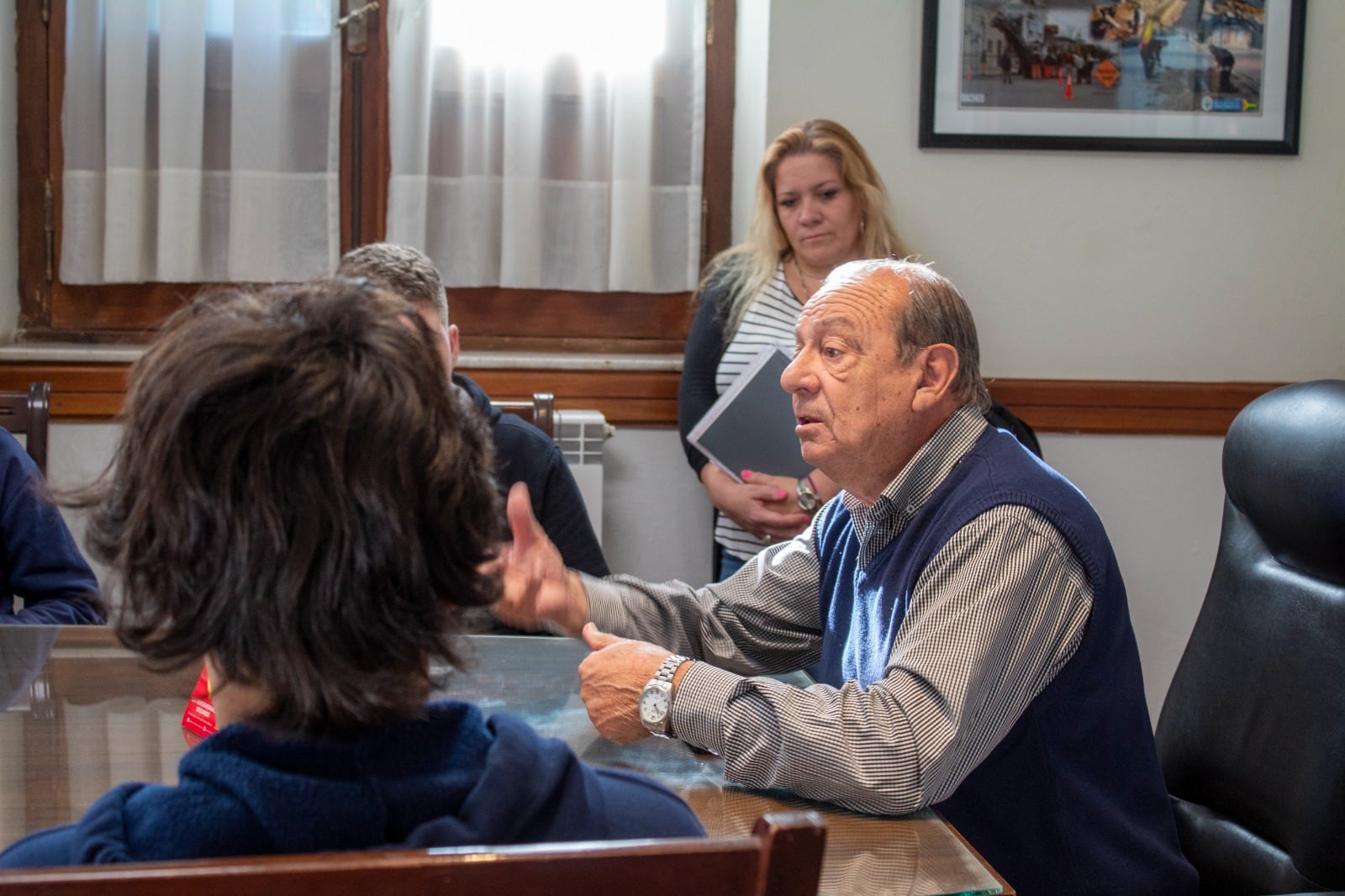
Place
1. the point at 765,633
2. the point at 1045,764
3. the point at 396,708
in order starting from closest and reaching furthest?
the point at 396,708
the point at 1045,764
the point at 765,633

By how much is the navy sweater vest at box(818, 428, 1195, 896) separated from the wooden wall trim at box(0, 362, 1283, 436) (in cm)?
160

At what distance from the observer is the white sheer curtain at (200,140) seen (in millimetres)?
2963

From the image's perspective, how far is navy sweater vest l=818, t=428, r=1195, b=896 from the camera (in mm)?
1330

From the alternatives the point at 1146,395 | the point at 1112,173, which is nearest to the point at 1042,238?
the point at 1112,173

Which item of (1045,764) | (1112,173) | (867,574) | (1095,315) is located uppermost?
(1112,173)

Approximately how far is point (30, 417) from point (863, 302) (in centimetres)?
155

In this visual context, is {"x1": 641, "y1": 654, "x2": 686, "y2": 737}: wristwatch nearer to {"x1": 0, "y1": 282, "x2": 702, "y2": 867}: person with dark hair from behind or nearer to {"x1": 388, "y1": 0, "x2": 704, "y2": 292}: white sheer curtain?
{"x1": 0, "y1": 282, "x2": 702, "y2": 867}: person with dark hair from behind

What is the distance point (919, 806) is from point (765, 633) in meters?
0.49

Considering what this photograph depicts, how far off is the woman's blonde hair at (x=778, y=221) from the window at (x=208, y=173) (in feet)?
1.46

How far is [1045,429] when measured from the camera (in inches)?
116

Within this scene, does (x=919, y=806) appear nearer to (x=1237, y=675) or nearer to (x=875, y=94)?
(x=1237, y=675)

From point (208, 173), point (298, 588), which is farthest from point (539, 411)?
point (298, 588)

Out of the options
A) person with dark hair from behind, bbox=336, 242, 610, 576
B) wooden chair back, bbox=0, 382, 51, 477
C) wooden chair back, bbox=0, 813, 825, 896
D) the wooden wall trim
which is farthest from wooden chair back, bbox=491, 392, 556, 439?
wooden chair back, bbox=0, 813, 825, 896

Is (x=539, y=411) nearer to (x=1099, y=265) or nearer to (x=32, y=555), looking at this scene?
(x=32, y=555)
